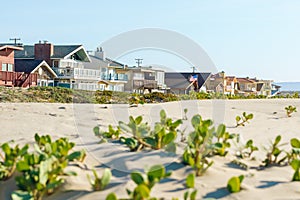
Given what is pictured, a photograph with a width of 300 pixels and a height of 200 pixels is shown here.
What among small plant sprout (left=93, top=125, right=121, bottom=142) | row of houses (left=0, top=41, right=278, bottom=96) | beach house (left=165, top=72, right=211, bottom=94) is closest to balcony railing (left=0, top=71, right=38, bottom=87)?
row of houses (left=0, top=41, right=278, bottom=96)

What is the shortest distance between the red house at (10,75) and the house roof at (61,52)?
25.6ft

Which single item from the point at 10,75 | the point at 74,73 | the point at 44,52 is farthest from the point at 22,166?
the point at 44,52

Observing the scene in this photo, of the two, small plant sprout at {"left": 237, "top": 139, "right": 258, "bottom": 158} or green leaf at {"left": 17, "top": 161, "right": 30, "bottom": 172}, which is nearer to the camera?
green leaf at {"left": 17, "top": 161, "right": 30, "bottom": 172}

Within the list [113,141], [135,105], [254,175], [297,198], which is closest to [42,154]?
[113,141]

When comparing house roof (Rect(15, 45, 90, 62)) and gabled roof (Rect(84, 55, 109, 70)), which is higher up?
house roof (Rect(15, 45, 90, 62))

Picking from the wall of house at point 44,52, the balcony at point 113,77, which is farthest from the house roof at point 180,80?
the wall of house at point 44,52

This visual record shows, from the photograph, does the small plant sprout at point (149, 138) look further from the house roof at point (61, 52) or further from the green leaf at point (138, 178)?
the house roof at point (61, 52)

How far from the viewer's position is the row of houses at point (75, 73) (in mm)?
28406

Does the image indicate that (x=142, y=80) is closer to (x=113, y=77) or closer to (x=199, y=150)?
(x=113, y=77)

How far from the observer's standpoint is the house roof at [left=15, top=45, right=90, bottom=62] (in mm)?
36644

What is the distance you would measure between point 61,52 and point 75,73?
11.1 feet

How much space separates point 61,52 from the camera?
3716cm

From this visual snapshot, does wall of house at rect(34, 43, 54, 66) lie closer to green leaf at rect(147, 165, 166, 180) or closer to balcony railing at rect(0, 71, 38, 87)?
balcony railing at rect(0, 71, 38, 87)

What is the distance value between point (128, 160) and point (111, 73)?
129 feet
